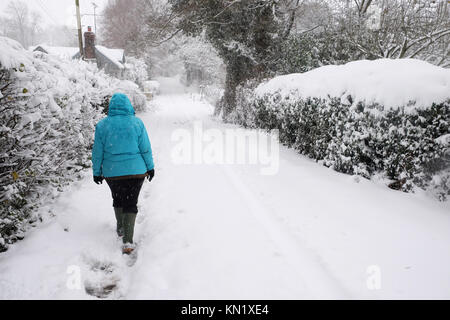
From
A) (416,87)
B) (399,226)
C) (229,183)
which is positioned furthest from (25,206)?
(416,87)

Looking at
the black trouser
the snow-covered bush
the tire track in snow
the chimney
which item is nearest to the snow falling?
the tire track in snow

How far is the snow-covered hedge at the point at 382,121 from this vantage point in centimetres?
418

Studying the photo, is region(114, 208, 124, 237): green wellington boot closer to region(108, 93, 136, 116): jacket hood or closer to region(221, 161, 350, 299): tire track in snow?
region(108, 93, 136, 116): jacket hood

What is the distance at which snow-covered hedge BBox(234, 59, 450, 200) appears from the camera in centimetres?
418

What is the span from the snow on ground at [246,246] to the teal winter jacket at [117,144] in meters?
1.04

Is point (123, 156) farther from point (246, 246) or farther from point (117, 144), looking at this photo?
point (246, 246)

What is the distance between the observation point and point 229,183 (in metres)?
5.76

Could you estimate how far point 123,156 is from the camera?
333cm

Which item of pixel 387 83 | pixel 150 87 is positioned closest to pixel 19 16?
pixel 150 87

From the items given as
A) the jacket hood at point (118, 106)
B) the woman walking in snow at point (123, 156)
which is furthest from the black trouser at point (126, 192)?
the jacket hood at point (118, 106)

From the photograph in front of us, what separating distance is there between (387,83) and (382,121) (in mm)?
723

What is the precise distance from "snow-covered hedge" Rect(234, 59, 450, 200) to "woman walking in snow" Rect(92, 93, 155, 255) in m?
3.94
